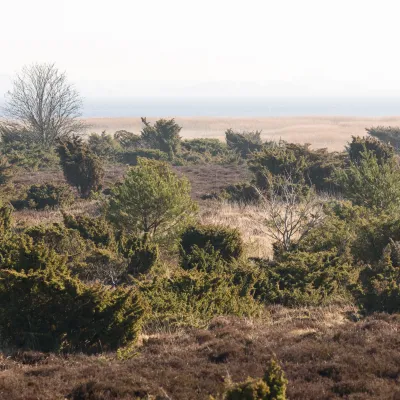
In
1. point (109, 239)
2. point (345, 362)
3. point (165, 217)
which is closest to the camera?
point (345, 362)

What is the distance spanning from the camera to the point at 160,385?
7.67 meters

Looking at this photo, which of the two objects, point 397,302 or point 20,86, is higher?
point 20,86

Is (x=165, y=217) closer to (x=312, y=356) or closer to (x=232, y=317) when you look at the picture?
(x=232, y=317)

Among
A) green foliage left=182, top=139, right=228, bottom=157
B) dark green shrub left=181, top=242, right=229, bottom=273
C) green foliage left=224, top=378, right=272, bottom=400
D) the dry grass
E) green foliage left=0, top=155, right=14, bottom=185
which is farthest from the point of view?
green foliage left=182, top=139, right=228, bottom=157

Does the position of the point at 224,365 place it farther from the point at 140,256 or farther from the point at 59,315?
the point at 140,256

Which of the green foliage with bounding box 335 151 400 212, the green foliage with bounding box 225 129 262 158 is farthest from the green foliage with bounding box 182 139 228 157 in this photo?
the green foliage with bounding box 335 151 400 212

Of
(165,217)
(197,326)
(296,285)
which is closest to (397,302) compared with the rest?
(296,285)

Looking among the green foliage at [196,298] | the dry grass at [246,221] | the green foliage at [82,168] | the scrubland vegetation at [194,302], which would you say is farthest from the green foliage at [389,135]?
the green foliage at [196,298]

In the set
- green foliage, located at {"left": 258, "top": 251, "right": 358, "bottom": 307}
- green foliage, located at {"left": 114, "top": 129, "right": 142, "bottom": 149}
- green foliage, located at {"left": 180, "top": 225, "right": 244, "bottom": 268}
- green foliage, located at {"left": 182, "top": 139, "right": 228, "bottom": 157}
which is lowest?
green foliage, located at {"left": 258, "top": 251, "right": 358, "bottom": 307}

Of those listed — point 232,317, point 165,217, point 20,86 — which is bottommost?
point 232,317

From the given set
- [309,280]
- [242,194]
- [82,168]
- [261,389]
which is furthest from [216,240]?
[82,168]

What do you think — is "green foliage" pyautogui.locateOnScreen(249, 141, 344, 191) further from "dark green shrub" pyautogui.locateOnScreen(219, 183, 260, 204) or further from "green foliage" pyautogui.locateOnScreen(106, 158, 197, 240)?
"green foliage" pyautogui.locateOnScreen(106, 158, 197, 240)

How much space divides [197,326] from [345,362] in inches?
139

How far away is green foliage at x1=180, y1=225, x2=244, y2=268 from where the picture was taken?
16.0m
